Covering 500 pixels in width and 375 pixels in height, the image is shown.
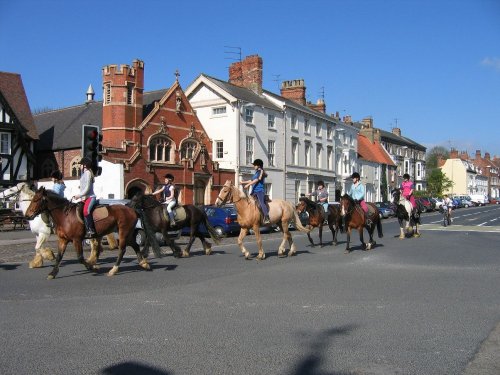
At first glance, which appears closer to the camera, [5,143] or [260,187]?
[260,187]

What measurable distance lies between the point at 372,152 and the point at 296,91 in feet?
68.5

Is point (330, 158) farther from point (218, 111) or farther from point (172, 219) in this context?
point (172, 219)

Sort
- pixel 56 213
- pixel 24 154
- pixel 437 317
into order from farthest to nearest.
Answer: pixel 24 154, pixel 56 213, pixel 437 317

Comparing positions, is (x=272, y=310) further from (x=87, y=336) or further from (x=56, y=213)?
(x=56, y=213)

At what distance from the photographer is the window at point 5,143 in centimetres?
3678

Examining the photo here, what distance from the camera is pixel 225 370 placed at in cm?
526

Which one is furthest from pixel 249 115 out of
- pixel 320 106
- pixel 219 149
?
pixel 320 106

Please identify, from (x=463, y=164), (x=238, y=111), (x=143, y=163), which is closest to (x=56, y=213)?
(x=143, y=163)

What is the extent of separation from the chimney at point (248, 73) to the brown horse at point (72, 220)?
3965 cm

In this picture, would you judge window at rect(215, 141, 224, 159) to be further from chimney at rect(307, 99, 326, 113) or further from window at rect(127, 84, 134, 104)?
chimney at rect(307, 99, 326, 113)

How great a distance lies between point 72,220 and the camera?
11555 millimetres

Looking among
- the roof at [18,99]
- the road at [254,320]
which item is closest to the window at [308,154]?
the roof at [18,99]

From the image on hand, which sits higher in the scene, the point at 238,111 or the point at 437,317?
the point at 238,111

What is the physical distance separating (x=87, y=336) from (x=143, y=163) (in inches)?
1170
